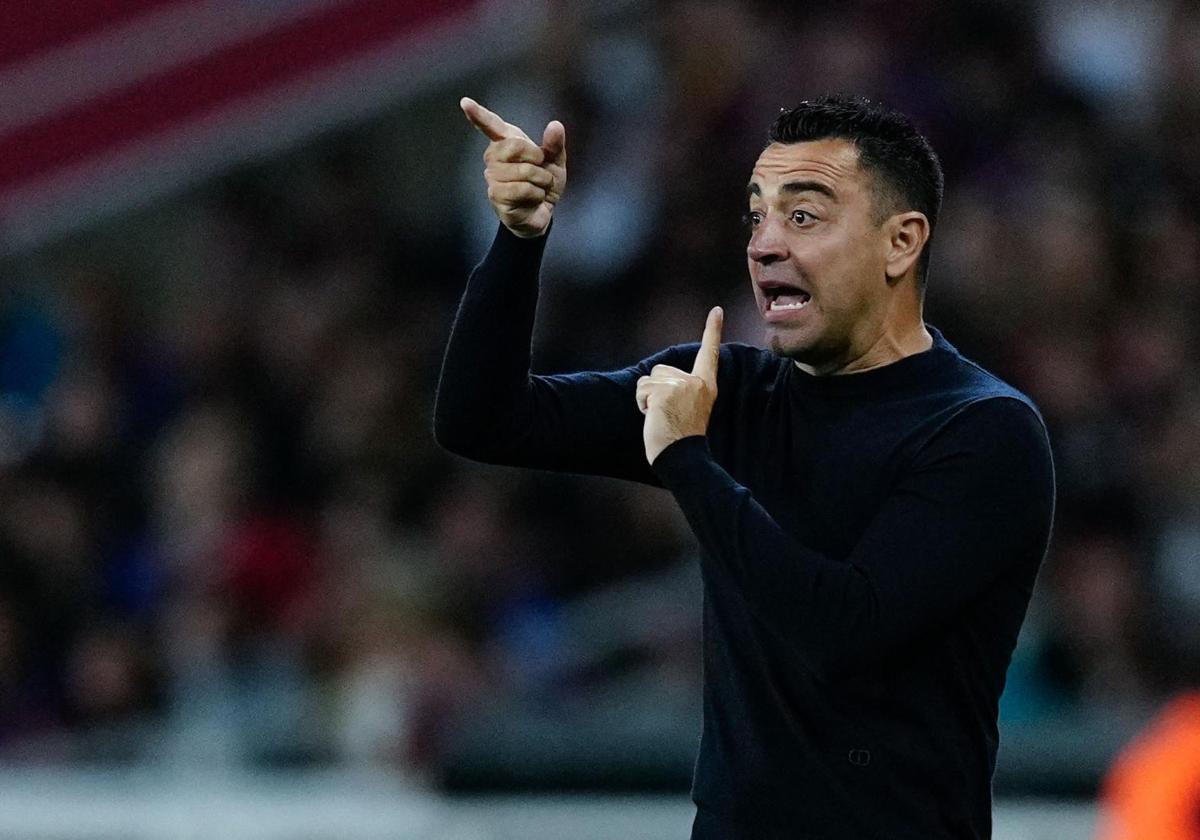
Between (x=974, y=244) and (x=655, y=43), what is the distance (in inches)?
78.6

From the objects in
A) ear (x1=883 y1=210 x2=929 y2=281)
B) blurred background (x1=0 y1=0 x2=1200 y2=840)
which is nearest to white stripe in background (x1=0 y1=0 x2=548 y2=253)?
blurred background (x1=0 y1=0 x2=1200 y2=840)

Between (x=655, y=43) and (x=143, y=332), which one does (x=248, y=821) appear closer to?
(x=143, y=332)

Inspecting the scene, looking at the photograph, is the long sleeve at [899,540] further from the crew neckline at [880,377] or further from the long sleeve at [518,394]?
the long sleeve at [518,394]

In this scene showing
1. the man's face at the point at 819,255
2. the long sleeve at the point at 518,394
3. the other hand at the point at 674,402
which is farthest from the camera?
the long sleeve at the point at 518,394

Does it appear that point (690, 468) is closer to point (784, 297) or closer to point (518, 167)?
point (784, 297)

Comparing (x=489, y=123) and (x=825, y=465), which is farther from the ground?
(x=489, y=123)

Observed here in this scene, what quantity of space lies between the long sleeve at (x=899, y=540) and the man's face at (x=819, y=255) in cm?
23

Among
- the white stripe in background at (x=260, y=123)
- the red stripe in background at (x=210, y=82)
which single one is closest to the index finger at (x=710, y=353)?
the white stripe in background at (x=260, y=123)

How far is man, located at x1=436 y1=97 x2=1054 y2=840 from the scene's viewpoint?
2.84 m

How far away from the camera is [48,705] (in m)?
7.51

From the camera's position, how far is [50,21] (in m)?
9.12

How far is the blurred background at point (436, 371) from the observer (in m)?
6.04

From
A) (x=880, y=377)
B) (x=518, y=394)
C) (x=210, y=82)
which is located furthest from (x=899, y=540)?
(x=210, y=82)

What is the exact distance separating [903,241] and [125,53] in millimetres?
6665
